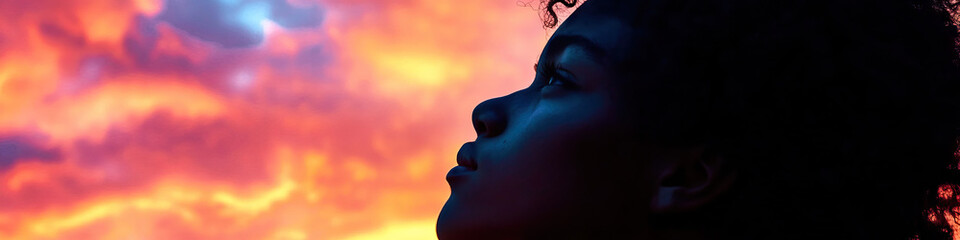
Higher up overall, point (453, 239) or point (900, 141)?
point (453, 239)

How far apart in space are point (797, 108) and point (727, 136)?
0.24 metres

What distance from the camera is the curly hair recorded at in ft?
9.34

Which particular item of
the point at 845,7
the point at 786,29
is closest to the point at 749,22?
the point at 786,29

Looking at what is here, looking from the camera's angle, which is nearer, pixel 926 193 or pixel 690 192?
pixel 690 192

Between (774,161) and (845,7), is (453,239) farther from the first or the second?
(845,7)

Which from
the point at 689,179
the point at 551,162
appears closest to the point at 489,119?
the point at 551,162

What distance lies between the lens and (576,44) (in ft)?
10.3

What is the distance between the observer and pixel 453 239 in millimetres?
3006

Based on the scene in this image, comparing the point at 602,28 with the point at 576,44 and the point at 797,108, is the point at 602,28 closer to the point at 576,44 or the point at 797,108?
the point at 576,44

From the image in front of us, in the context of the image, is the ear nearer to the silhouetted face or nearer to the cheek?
the silhouetted face

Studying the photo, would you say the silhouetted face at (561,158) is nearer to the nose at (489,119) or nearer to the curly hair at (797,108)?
the nose at (489,119)

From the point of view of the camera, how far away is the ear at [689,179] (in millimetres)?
2857

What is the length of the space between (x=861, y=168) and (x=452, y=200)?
1360 millimetres

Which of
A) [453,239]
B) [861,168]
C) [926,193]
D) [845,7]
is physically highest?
[845,7]
